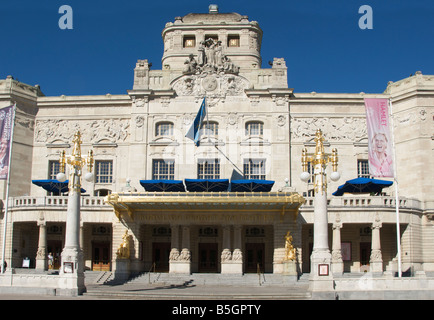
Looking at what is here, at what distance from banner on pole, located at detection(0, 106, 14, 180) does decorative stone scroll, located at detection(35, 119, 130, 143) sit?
1126cm

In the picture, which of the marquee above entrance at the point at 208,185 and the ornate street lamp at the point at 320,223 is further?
the marquee above entrance at the point at 208,185

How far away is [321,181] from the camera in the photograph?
28.5 metres

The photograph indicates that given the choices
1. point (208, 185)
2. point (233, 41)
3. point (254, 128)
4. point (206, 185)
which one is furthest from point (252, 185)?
point (233, 41)

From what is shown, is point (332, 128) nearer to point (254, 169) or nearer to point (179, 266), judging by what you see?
point (254, 169)

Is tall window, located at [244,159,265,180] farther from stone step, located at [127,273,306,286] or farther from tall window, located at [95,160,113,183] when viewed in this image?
tall window, located at [95,160,113,183]

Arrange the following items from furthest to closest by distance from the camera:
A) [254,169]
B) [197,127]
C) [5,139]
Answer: [254,169], [197,127], [5,139]

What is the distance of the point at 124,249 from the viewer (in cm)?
4159

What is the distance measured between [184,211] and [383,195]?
56.9 ft

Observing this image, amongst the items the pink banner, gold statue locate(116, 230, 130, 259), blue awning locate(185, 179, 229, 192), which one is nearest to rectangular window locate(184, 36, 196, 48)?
blue awning locate(185, 179, 229, 192)

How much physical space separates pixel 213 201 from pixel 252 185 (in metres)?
4.11

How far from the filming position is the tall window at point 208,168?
47.2 m

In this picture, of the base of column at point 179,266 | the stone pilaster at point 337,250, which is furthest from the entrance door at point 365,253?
the base of column at point 179,266

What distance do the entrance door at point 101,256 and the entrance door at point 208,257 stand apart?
27.4ft

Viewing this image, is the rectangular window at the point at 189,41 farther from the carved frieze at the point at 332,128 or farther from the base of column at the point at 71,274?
the base of column at the point at 71,274
